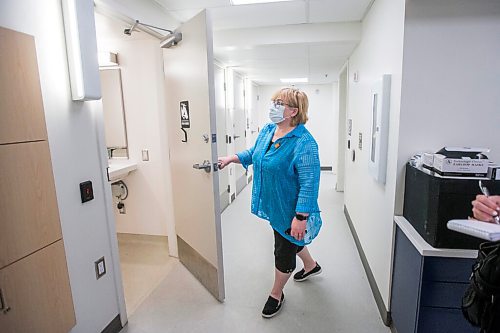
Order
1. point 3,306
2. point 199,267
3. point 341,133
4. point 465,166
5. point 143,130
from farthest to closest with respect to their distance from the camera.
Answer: point 341,133 < point 143,130 < point 199,267 < point 465,166 < point 3,306

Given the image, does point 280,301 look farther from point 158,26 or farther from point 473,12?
point 158,26

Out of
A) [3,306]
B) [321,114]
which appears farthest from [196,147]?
[321,114]

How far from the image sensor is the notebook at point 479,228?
0.87 meters

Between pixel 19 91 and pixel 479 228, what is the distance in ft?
5.69

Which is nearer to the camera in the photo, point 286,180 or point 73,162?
point 73,162

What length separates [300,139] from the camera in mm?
1777

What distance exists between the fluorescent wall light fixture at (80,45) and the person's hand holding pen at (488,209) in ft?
5.65

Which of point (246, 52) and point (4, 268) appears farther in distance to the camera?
point (246, 52)

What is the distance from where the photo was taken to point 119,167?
264 centimetres

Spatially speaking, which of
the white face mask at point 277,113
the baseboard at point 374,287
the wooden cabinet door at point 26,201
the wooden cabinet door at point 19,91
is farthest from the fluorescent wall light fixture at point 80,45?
the baseboard at point 374,287

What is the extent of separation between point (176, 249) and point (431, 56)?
2488 mm

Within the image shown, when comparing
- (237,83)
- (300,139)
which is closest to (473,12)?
(300,139)

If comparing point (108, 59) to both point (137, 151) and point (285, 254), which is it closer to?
point (137, 151)

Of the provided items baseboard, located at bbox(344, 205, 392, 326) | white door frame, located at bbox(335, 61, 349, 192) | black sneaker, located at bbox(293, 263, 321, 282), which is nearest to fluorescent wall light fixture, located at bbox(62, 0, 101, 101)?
black sneaker, located at bbox(293, 263, 321, 282)
